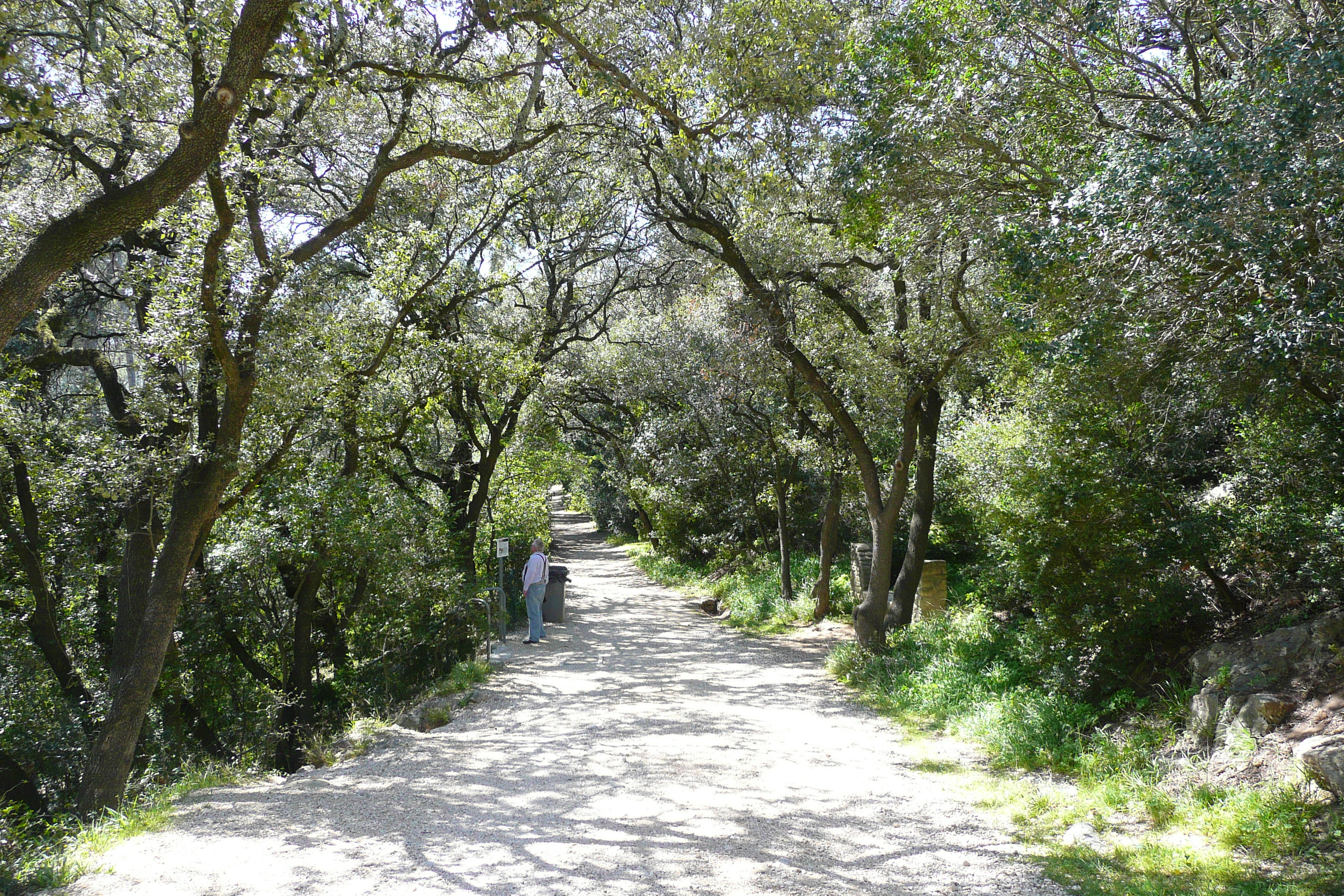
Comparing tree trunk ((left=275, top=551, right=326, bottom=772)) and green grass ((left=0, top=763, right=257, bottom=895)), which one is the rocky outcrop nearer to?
green grass ((left=0, top=763, right=257, bottom=895))

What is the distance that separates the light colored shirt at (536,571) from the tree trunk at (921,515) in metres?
5.28

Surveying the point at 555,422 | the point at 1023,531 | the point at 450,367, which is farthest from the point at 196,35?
the point at 555,422

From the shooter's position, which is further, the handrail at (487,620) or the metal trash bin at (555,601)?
the metal trash bin at (555,601)

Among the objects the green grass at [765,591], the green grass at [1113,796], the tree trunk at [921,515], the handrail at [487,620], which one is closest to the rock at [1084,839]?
the green grass at [1113,796]

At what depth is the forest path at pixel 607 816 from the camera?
4324 mm

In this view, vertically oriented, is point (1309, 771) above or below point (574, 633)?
above

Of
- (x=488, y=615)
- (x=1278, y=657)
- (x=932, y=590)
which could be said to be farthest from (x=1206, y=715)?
(x=488, y=615)

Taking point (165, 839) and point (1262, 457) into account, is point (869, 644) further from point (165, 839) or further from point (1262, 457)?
point (165, 839)

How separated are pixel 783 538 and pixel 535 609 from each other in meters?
4.71

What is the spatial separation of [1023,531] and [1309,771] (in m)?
2.69

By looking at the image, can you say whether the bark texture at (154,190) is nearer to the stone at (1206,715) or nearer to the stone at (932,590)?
the stone at (1206,715)

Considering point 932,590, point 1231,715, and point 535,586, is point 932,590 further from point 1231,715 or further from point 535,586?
point 1231,715

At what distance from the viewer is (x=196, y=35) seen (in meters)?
6.17

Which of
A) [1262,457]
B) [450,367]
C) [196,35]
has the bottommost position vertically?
[1262,457]
